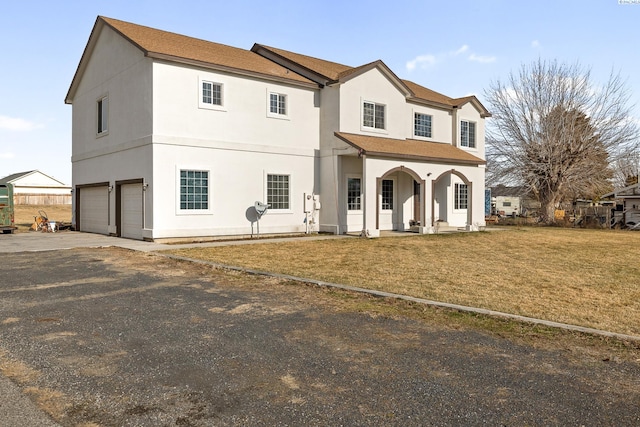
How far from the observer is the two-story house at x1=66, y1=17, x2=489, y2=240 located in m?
17.4

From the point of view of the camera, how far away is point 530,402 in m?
3.69

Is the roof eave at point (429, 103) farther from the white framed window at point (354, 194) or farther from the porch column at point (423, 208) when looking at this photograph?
→ the white framed window at point (354, 194)

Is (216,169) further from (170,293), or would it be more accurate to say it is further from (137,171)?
(170,293)

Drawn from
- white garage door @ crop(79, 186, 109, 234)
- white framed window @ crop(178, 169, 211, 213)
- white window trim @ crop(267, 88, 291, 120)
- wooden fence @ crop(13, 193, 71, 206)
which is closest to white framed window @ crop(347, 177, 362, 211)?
white window trim @ crop(267, 88, 291, 120)

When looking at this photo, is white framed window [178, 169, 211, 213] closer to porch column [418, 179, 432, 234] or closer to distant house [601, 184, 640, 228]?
porch column [418, 179, 432, 234]

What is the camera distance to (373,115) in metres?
22.1

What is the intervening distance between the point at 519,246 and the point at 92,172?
18721 mm

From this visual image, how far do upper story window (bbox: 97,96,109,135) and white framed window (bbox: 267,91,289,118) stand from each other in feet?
23.7

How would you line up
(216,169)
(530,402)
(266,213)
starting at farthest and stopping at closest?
1. (266,213)
2. (216,169)
3. (530,402)

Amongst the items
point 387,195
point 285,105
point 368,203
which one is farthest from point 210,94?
point 387,195

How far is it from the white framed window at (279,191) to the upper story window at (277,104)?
2.73m

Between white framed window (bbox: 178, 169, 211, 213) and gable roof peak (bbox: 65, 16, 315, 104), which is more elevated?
gable roof peak (bbox: 65, 16, 315, 104)

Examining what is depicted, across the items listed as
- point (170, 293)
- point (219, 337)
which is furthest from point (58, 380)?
point (170, 293)

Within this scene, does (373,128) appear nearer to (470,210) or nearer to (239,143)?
(239,143)
